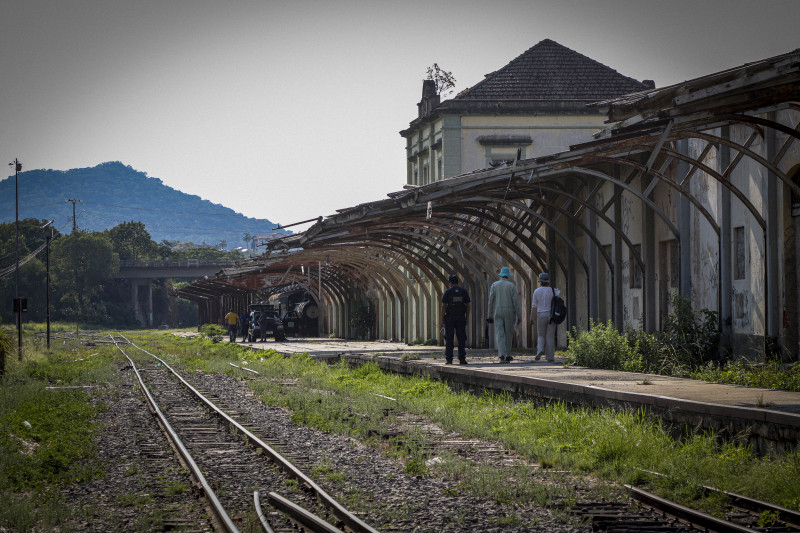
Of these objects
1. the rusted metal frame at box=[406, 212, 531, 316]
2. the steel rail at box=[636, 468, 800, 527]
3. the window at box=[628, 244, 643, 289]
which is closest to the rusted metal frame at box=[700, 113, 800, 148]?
the steel rail at box=[636, 468, 800, 527]

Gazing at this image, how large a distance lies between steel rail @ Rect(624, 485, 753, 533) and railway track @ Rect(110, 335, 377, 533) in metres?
2.32

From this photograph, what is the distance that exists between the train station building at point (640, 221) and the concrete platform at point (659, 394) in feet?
7.15

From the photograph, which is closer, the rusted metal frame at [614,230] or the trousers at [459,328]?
the rusted metal frame at [614,230]

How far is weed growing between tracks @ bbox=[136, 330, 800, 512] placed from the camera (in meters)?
8.47

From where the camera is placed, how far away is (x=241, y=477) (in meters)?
10.1

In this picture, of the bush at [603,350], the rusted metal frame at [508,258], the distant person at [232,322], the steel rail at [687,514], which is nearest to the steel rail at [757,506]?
the steel rail at [687,514]

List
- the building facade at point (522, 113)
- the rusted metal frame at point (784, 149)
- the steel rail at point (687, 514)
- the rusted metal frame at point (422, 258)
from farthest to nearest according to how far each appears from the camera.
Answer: the building facade at point (522, 113) < the rusted metal frame at point (422, 258) < the rusted metal frame at point (784, 149) < the steel rail at point (687, 514)

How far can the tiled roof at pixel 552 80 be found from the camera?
43.8m

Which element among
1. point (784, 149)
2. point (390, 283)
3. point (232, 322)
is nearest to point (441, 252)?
point (390, 283)

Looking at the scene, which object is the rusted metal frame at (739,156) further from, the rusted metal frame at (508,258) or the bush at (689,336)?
the rusted metal frame at (508,258)

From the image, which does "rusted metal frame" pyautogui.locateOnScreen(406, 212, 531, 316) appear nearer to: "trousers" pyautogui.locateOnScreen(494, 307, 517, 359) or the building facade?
"trousers" pyautogui.locateOnScreen(494, 307, 517, 359)

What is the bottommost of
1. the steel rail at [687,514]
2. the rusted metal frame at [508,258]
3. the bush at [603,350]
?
the steel rail at [687,514]

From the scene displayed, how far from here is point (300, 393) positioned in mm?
19047

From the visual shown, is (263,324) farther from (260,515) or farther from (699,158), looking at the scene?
(260,515)
